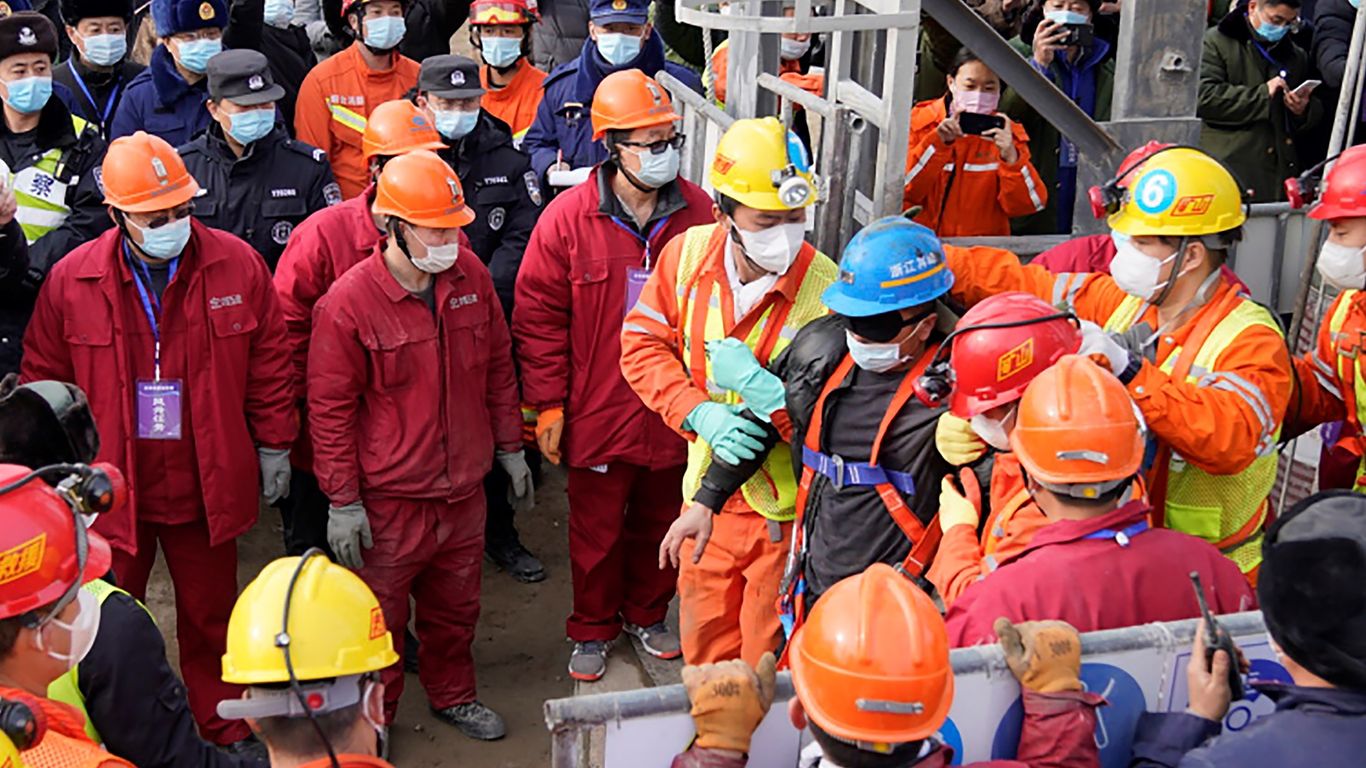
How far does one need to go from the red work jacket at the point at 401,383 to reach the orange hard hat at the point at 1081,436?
2.70 m

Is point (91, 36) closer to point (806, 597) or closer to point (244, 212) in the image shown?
point (244, 212)

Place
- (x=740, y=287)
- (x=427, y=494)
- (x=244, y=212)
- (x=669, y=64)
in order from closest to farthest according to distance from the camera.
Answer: (x=740, y=287)
(x=427, y=494)
(x=244, y=212)
(x=669, y=64)

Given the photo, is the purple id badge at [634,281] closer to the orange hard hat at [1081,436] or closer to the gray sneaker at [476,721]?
the gray sneaker at [476,721]

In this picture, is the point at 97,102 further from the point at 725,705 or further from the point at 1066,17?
the point at 725,705

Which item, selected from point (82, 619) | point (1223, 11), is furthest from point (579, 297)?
point (1223, 11)

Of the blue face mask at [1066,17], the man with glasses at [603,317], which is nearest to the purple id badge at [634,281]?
the man with glasses at [603,317]

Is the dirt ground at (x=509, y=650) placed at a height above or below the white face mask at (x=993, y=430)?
below

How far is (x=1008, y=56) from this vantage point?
5012 millimetres

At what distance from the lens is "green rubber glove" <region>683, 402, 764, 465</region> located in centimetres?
469

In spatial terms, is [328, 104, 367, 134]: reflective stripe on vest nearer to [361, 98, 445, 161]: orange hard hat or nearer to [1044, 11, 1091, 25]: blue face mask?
[361, 98, 445, 161]: orange hard hat

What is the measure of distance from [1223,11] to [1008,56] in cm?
580

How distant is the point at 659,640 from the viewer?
20.6 feet

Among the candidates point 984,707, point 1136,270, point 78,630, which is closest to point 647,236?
point 1136,270

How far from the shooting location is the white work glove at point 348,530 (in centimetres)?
533
